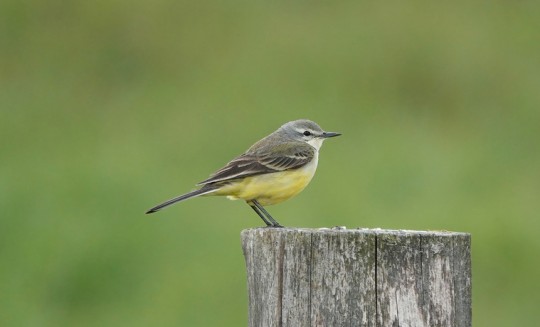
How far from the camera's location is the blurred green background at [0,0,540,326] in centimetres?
1441

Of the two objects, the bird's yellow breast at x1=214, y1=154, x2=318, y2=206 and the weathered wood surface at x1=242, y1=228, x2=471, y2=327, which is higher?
the bird's yellow breast at x1=214, y1=154, x2=318, y2=206

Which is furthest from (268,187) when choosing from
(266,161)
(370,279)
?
(370,279)

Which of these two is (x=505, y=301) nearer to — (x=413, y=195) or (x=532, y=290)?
(x=532, y=290)

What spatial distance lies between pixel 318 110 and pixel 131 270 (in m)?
5.31

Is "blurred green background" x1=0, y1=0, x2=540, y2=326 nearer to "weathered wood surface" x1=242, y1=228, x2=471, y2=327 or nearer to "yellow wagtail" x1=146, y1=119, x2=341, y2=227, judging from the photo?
"yellow wagtail" x1=146, y1=119, x2=341, y2=227

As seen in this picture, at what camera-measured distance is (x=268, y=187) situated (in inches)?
356

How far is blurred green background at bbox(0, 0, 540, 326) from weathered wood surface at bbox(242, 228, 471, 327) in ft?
24.3

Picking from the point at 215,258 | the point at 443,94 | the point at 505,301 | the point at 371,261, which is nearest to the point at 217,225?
the point at 215,258

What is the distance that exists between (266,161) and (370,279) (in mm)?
3354

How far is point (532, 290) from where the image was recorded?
571 inches

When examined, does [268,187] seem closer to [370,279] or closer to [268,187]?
[268,187]

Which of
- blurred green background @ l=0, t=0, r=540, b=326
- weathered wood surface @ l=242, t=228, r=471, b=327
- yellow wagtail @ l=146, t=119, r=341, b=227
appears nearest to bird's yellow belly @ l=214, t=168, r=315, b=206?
yellow wagtail @ l=146, t=119, r=341, b=227

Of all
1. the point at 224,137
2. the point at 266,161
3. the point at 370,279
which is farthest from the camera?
the point at 224,137

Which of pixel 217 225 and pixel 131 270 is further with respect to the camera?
pixel 217 225
